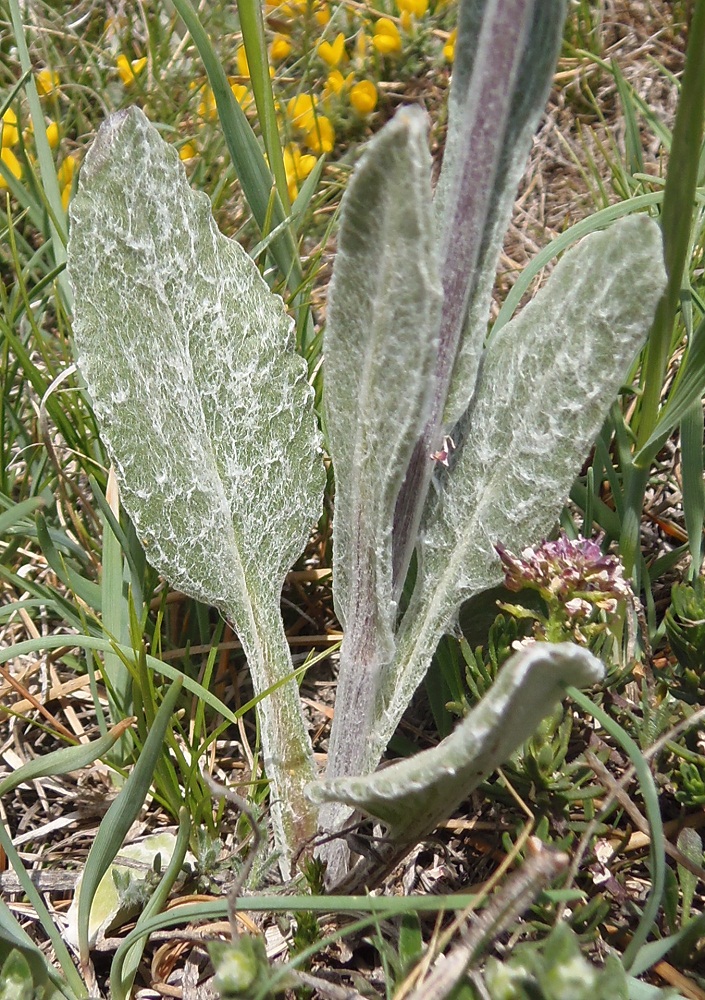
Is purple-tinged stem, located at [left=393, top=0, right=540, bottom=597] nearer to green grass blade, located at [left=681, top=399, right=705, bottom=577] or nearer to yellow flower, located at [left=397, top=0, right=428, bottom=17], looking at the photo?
green grass blade, located at [left=681, top=399, right=705, bottom=577]

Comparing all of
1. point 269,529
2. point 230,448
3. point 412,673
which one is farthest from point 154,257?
point 412,673

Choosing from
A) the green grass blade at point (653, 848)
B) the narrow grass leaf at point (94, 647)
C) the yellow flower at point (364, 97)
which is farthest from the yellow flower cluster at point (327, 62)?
the green grass blade at point (653, 848)

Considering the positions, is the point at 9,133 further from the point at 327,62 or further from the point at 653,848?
the point at 653,848

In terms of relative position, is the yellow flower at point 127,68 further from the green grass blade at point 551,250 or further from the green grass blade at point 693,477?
the green grass blade at point 693,477

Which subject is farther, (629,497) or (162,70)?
(162,70)

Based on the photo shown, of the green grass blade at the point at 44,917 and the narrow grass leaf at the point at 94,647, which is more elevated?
the narrow grass leaf at the point at 94,647

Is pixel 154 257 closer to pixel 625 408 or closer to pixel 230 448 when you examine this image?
pixel 230 448

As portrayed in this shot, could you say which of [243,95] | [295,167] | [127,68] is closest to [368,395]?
[295,167]
